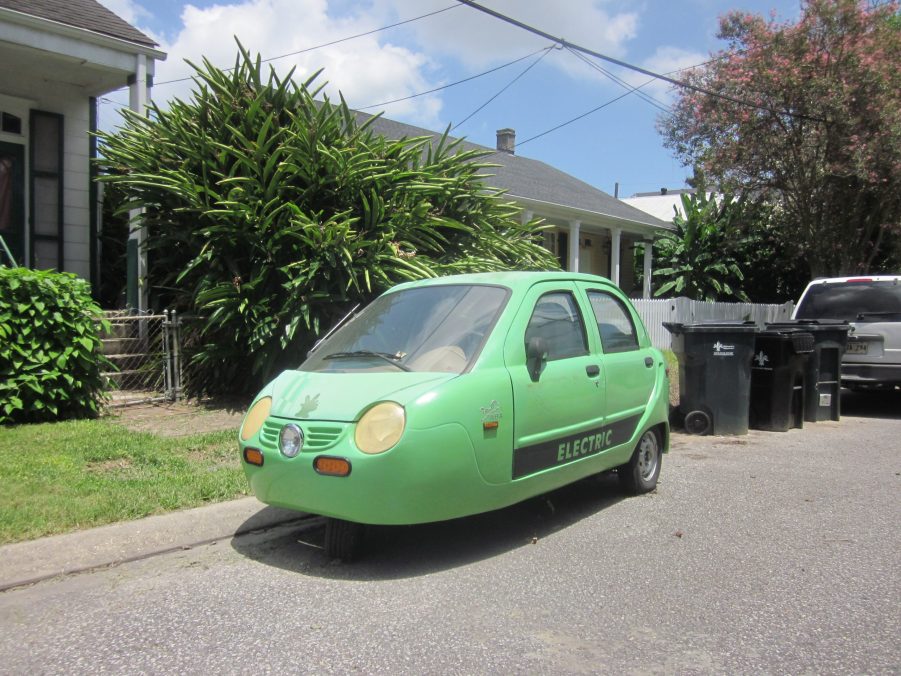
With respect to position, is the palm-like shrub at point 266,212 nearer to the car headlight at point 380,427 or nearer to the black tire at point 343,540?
the black tire at point 343,540

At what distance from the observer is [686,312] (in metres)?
18.4

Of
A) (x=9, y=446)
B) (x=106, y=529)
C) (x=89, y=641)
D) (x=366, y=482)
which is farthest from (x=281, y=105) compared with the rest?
(x=89, y=641)

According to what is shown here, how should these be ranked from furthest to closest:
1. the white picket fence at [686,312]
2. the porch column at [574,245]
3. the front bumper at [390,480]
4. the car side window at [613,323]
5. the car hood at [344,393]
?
the porch column at [574,245], the white picket fence at [686,312], the car side window at [613,323], the car hood at [344,393], the front bumper at [390,480]

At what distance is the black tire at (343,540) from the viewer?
4340mm

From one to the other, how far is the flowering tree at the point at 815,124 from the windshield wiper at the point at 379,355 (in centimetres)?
1188

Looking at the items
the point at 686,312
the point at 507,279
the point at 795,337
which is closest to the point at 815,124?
the point at 686,312

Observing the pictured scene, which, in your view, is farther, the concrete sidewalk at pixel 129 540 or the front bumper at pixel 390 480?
the concrete sidewalk at pixel 129 540

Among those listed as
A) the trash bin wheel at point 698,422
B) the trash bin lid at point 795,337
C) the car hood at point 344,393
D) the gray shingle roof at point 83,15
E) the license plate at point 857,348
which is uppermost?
the gray shingle roof at point 83,15

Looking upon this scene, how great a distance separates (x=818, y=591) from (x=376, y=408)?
255 centimetres

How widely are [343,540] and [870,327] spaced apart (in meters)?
8.71

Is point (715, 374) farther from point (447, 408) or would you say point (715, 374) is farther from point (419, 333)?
point (447, 408)

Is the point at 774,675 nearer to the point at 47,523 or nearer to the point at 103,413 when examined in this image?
the point at 47,523

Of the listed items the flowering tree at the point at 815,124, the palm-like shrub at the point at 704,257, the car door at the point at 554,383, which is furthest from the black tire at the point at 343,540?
the palm-like shrub at the point at 704,257

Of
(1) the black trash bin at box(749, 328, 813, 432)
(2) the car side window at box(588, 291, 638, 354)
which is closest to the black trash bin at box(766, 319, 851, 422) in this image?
(1) the black trash bin at box(749, 328, 813, 432)
